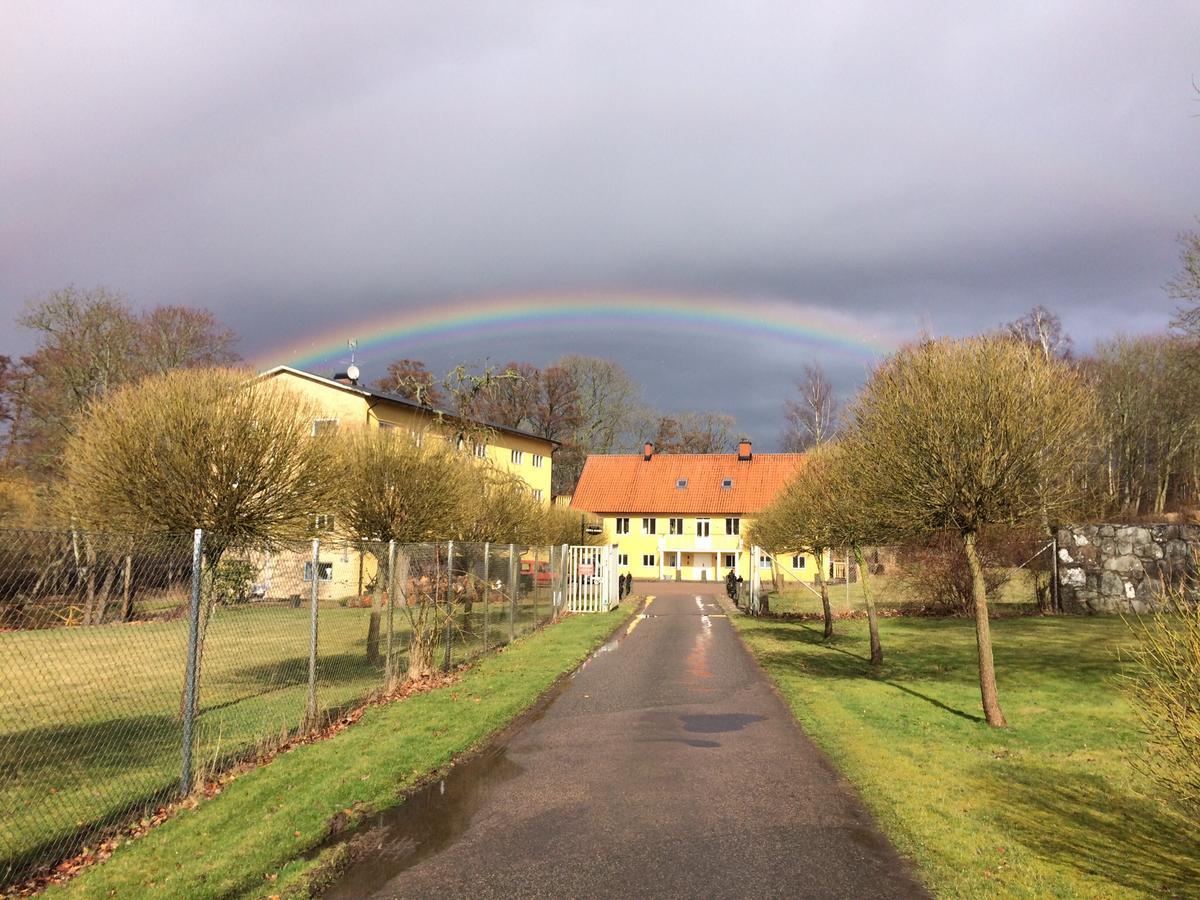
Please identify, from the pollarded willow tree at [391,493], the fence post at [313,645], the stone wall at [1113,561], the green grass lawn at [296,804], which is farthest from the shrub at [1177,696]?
the stone wall at [1113,561]

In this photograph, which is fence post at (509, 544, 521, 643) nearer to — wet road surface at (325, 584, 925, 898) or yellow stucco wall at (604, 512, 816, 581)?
wet road surface at (325, 584, 925, 898)

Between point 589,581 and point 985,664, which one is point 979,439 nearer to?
point 985,664

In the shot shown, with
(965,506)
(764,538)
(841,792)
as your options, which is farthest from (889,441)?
(764,538)

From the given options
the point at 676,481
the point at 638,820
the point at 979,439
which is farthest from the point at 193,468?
the point at 676,481

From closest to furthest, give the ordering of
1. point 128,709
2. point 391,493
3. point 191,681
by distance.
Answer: point 191,681, point 128,709, point 391,493

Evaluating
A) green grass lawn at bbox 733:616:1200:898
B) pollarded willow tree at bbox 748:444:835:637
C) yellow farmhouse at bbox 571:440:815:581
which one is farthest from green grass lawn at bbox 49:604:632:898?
yellow farmhouse at bbox 571:440:815:581

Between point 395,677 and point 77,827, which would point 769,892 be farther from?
point 395,677

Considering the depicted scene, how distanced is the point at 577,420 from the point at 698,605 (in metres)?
36.5

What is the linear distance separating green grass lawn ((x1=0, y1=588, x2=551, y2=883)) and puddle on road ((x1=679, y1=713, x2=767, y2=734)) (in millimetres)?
4667

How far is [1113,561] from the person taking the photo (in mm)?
28250

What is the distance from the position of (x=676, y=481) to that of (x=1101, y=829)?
183 feet

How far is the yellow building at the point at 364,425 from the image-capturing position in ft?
42.7

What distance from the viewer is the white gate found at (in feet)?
99.0

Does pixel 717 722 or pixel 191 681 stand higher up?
pixel 191 681
